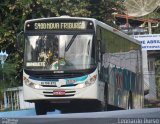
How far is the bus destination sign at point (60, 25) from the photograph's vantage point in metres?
14.7

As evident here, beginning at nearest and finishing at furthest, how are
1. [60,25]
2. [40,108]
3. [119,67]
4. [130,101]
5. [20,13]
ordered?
[60,25]
[40,108]
[119,67]
[130,101]
[20,13]

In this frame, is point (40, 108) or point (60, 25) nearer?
point (60, 25)

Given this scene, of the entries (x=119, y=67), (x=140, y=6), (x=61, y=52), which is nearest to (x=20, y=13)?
(x=119, y=67)

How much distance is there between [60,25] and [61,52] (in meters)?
0.92

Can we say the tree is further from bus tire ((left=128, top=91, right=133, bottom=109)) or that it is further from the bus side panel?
bus tire ((left=128, top=91, right=133, bottom=109))

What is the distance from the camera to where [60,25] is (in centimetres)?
1484

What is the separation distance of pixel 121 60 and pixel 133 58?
249 cm

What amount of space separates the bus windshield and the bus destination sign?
29 centimetres

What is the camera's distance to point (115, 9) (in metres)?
27.8

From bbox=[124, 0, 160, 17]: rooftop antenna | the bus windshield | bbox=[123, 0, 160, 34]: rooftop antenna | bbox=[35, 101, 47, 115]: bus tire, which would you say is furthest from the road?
bbox=[124, 0, 160, 17]: rooftop antenna

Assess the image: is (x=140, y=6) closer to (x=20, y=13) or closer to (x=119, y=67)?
(x=20, y=13)

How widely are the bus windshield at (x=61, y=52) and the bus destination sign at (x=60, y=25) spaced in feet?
0.96

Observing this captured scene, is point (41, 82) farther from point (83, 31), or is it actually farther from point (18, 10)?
point (18, 10)

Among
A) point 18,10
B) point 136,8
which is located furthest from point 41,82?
point 136,8
